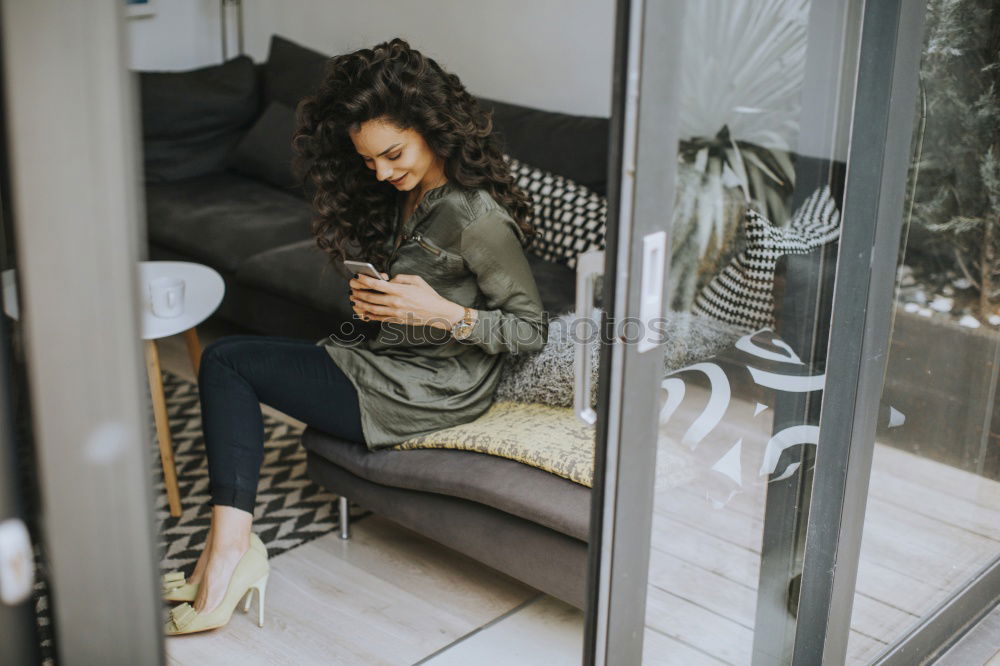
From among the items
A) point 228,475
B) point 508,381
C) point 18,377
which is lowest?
point 228,475

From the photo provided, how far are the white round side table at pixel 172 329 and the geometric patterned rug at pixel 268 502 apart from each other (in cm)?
4

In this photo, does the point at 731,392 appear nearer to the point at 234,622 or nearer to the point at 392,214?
the point at 392,214

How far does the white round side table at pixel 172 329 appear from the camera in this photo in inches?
95.7

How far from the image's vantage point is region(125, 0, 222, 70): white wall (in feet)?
15.3

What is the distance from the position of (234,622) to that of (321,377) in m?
0.53

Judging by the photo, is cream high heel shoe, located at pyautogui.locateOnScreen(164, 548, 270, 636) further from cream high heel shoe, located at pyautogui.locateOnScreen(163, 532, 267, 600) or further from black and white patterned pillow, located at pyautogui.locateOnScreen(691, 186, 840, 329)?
black and white patterned pillow, located at pyautogui.locateOnScreen(691, 186, 840, 329)

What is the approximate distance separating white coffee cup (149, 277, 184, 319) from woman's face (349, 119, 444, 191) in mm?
735

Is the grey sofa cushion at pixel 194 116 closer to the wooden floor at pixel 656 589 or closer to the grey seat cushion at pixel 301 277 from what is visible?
the grey seat cushion at pixel 301 277

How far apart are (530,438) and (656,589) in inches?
28.4

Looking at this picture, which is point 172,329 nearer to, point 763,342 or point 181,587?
point 181,587

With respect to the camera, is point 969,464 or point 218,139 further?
point 218,139

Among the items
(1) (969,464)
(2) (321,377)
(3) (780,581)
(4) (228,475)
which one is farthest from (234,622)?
(1) (969,464)

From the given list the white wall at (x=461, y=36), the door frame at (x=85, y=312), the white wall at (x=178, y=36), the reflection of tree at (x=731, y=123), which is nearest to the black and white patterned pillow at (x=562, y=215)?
the white wall at (x=461, y=36)

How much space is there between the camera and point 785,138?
4.42 feet
